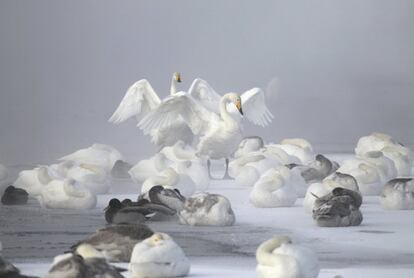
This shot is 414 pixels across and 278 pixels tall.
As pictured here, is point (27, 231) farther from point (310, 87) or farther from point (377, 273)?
point (310, 87)

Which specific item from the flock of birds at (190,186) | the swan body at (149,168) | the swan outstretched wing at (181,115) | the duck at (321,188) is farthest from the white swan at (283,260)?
the swan outstretched wing at (181,115)

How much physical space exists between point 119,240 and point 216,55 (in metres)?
14.4

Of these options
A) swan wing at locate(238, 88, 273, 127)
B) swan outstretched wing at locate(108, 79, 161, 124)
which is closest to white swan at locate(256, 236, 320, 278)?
swan outstretched wing at locate(108, 79, 161, 124)

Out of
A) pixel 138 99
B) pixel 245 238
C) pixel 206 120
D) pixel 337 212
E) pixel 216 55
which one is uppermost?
pixel 216 55

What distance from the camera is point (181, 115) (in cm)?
1023

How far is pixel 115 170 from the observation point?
9203 millimetres

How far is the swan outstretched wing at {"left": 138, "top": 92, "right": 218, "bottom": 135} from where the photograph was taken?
32.7ft

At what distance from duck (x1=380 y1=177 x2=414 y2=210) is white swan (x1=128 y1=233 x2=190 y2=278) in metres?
2.62

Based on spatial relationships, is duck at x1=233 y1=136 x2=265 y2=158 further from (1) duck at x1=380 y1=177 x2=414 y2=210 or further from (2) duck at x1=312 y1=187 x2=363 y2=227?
(2) duck at x1=312 y1=187 x2=363 y2=227

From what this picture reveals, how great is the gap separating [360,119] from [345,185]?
8672 millimetres

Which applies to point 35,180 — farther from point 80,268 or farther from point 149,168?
point 80,268

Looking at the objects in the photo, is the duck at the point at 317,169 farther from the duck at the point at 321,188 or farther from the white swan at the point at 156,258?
the white swan at the point at 156,258

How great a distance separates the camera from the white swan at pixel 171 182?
7.12 metres

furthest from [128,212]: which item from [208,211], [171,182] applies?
[171,182]
